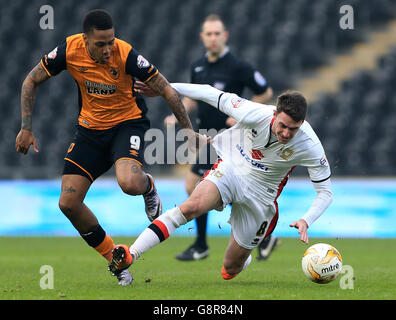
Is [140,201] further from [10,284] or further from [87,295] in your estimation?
[87,295]

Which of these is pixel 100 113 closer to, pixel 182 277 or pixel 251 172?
pixel 251 172

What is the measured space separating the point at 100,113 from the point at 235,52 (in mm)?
10740

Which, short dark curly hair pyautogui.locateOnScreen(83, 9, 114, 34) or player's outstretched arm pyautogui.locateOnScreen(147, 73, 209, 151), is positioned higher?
short dark curly hair pyautogui.locateOnScreen(83, 9, 114, 34)

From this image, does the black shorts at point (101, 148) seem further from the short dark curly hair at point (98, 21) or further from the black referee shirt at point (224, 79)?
the black referee shirt at point (224, 79)

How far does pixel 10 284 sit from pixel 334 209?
6553 mm

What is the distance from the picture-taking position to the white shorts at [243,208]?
18.8 ft

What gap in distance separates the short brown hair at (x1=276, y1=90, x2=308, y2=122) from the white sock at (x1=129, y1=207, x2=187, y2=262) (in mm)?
1121

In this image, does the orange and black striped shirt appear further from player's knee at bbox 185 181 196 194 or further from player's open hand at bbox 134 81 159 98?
player's knee at bbox 185 181 196 194

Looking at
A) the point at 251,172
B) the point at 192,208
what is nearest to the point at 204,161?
the point at 251,172

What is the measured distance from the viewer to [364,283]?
5852mm

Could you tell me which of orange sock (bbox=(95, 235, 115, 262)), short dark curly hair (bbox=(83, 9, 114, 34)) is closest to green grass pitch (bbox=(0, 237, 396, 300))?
orange sock (bbox=(95, 235, 115, 262))

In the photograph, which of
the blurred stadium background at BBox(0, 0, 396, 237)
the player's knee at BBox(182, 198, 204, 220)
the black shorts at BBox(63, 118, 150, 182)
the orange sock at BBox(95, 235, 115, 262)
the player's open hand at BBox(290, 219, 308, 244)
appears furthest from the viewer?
the blurred stadium background at BBox(0, 0, 396, 237)

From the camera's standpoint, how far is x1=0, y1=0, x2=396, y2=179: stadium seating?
14758 mm

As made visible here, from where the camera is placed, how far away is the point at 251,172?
19.3 feet
